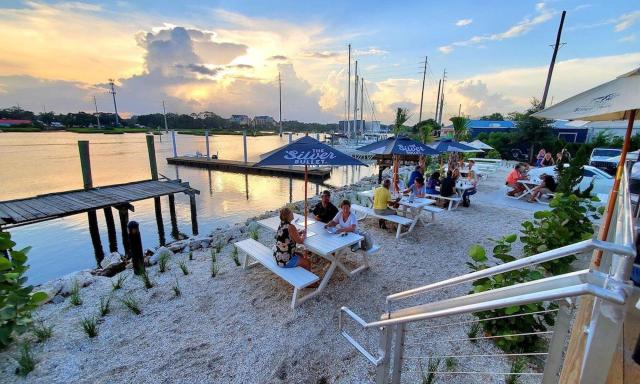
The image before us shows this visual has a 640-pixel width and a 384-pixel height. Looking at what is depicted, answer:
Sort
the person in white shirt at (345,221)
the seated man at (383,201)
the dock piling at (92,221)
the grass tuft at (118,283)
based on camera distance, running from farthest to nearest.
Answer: the dock piling at (92,221), the seated man at (383,201), the person in white shirt at (345,221), the grass tuft at (118,283)

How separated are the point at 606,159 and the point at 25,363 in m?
22.0

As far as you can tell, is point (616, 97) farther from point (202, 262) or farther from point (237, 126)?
point (237, 126)

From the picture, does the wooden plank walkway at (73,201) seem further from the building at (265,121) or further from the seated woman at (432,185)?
the building at (265,121)

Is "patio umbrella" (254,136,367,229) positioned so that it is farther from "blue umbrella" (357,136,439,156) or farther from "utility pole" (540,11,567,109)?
"utility pole" (540,11,567,109)

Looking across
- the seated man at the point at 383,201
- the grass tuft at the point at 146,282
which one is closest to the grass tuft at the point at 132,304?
the grass tuft at the point at 146,282

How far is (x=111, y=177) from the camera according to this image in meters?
21.8

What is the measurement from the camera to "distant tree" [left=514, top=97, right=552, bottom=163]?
1991 centimetres

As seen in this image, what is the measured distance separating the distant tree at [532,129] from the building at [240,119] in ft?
326

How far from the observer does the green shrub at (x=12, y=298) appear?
10.2 feet

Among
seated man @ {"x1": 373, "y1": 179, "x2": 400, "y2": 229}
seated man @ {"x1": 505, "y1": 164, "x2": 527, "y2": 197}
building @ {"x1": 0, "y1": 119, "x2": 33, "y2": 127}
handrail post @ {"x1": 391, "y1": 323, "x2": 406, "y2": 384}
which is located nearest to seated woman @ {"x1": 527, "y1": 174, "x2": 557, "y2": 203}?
seated man @ {"x1": 505, "y1": 164, "x2": 527, "y2": 197}

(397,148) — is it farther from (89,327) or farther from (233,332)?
(89,327)

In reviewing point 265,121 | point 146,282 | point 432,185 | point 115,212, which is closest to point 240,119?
point 265,121

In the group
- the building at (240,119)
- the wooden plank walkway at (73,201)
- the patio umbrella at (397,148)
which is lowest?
the wooden plank walkway at (73,201)

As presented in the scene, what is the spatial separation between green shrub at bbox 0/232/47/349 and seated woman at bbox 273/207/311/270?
2873 millimetres
